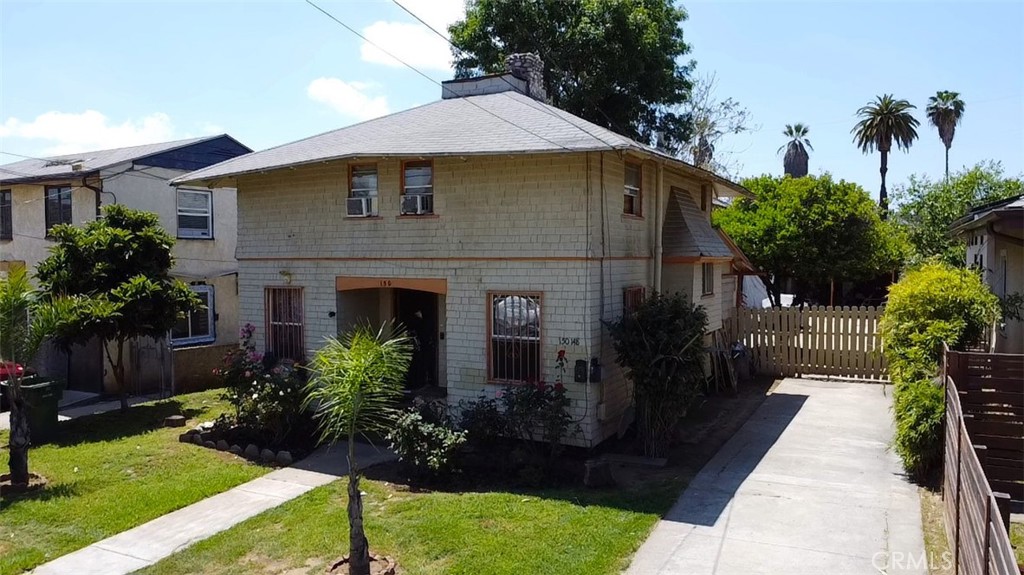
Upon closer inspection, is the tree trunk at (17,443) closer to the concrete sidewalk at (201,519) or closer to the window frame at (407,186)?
the concrete sidewalk at (201,519)

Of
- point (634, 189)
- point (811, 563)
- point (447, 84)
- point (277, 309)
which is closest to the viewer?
point (811, 563)

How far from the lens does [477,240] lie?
36.9 feet

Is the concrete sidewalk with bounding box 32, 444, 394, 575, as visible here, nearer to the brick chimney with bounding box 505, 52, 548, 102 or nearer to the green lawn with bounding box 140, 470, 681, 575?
the green lawn with bounding box 140, 470, 681, 575

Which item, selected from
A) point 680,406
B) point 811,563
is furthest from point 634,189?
point 811,563

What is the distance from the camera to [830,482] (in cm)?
916

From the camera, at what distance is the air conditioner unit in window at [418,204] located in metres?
11.7

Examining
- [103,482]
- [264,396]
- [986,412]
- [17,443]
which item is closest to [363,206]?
[264,396]

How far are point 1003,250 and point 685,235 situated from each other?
542 cm

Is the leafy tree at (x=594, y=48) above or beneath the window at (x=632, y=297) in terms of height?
above

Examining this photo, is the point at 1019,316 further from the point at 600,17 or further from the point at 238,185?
the point at 600,17

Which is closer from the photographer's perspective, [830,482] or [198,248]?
[830,482]

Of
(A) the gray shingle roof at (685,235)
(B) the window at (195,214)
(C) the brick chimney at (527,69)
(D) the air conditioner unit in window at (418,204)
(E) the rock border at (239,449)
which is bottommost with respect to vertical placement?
(E) the rock border at (239,449)

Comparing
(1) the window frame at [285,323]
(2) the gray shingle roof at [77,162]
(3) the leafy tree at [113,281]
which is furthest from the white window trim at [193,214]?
(1) the window frame at [285,323]

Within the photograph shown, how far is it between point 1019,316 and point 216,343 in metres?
17.3
